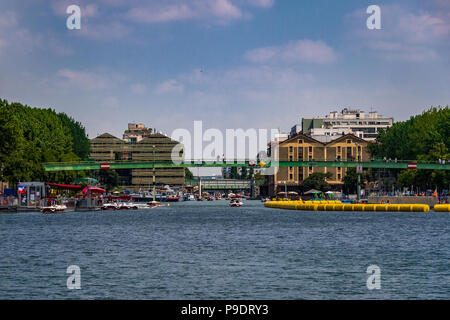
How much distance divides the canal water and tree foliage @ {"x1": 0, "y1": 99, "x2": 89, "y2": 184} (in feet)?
159

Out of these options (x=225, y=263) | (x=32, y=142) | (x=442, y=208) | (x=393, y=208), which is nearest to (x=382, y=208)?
(x=393, y=208)

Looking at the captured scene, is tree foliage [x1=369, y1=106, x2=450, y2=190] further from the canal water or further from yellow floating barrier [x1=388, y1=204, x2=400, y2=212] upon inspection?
the canal water

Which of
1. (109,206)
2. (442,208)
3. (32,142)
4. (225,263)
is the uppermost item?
(32,142)

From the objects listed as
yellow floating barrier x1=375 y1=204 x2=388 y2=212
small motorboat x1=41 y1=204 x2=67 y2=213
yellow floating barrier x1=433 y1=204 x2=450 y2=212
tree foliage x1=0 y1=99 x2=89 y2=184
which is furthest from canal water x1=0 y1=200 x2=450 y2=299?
yellow floating barrier x1=375 y1=204 x2=388 y2=212

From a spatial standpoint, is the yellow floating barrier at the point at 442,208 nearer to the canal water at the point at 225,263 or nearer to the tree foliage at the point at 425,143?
the tree foliage at the point at 425,143

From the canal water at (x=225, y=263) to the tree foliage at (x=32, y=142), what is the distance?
4856 centimetres

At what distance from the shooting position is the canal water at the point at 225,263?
37938mm

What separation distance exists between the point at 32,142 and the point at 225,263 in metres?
109

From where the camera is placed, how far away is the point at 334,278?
140 ft

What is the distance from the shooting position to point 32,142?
150000 millimetres

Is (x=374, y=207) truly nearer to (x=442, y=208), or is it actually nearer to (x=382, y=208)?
(x=382, y=208)

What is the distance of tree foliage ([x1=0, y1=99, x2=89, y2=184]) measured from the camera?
128125 mm
